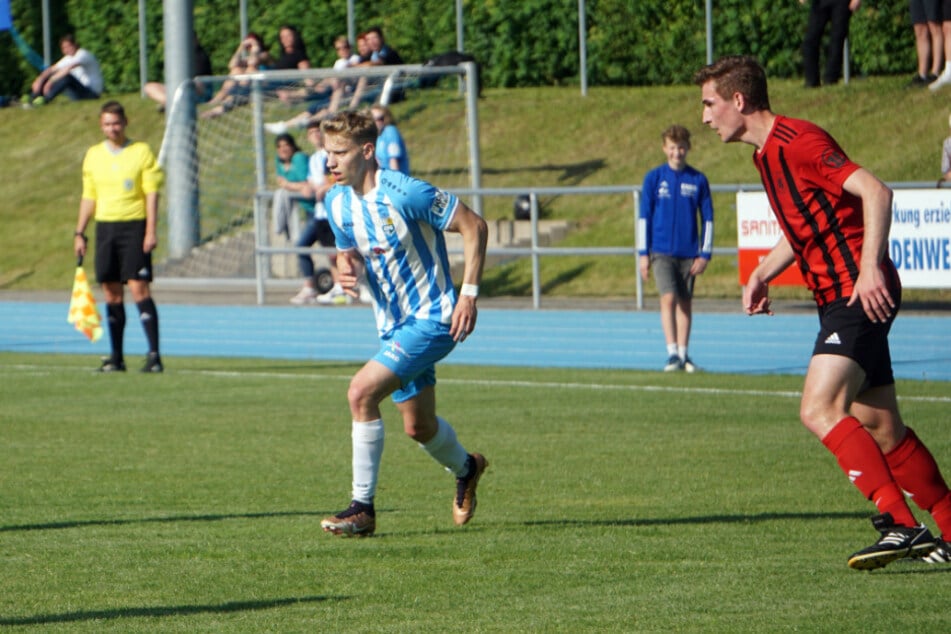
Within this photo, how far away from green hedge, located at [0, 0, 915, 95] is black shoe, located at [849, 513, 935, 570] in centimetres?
1889

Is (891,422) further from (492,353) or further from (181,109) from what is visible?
(181,109)

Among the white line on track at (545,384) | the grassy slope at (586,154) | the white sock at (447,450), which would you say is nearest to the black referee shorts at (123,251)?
the white line on track at (545,384)

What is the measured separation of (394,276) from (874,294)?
7.16ft

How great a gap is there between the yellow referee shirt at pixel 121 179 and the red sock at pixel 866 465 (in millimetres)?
8808

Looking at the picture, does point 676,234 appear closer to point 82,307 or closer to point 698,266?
point 698,266

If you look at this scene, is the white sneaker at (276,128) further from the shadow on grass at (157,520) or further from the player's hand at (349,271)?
the player's hand at (349,271)

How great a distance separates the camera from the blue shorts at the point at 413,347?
7.11 metres

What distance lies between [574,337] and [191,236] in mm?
9459

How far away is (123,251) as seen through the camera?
14.0 meters

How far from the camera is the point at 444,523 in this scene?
7.37 meters

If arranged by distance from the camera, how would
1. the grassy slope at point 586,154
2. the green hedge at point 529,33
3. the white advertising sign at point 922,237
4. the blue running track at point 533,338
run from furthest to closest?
the green hedge at point 529,33 < the grassy slope at point 586,154 < the white advertising sign at point 922,237 < the blue running track at point 533,338

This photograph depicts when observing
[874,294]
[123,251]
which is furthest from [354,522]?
[123,251]

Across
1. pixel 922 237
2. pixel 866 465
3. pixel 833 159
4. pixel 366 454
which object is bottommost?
pixel 366 454

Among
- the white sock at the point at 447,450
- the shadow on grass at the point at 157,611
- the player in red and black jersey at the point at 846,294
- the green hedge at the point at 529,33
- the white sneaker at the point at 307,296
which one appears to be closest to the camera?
the shadow on grass at the point at 157,611
